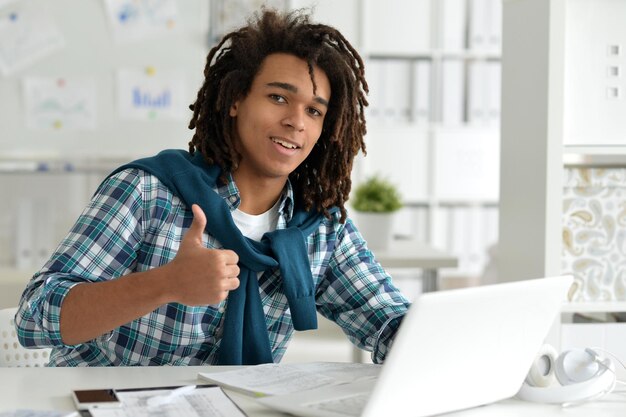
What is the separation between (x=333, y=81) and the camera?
1.75 meters

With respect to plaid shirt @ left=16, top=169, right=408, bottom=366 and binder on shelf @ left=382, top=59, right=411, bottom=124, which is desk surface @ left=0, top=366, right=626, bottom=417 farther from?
binder on shelf @ left=382, top=59, right=411, bottom=124

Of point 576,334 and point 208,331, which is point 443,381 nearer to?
point 208,331

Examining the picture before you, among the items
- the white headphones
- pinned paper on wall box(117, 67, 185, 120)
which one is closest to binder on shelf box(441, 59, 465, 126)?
pinned paper on wall box(117, 67, 185, 120)

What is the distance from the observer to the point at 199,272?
1293 millimetres

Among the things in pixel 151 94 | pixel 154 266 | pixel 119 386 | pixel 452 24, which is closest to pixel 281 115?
pixel 154 266

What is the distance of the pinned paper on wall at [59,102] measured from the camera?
4.30m

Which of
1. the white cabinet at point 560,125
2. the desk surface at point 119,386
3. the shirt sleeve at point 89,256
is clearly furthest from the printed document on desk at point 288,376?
the white cabinet at point 560,125

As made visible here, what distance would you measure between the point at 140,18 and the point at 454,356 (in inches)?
139

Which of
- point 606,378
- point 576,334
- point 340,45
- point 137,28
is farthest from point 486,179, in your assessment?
point 606,378

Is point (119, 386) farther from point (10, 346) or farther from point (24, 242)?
point (24, 242)

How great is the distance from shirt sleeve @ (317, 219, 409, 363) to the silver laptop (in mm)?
361

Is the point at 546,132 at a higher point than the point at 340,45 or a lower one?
lower

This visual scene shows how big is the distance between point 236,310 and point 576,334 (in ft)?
→ 3.02

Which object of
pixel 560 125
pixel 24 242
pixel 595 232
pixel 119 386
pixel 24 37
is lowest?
pixel 24 242
